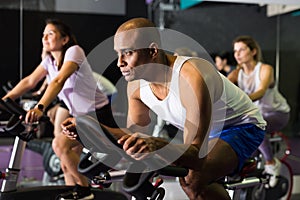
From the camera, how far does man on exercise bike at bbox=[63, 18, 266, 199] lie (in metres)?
1.61

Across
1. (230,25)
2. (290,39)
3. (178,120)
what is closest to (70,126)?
(178,120)

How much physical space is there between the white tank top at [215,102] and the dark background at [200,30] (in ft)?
9.19

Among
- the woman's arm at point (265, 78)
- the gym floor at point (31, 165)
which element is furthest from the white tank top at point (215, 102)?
the gym floor at point (31, 165)

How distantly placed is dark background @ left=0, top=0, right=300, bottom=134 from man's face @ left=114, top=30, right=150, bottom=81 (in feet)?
9.88

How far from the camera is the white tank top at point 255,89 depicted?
12.6 ft

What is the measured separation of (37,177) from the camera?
4.78 metres

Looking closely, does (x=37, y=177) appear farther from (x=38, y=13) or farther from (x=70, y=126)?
(x=70, y=126)

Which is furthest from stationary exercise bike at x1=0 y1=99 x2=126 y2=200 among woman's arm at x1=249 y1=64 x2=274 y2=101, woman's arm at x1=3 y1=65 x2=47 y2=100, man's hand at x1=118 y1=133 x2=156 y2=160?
woman's arm at x1=249 y1=64 x2=274 y2=101

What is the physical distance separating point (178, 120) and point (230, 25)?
3.67 meters

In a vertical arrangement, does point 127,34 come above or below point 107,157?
above

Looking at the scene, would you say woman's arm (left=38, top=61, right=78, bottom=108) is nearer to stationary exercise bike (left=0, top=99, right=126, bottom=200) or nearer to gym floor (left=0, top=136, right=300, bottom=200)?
stationary exercise bike (left=0, top=99, right=126, bottom=200)

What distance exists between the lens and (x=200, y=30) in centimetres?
535

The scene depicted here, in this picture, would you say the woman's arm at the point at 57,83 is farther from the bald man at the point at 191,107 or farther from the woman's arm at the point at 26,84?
the bald man at the point at 191,107

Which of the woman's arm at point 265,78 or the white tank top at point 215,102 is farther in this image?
the woman's arm at point 265,78
